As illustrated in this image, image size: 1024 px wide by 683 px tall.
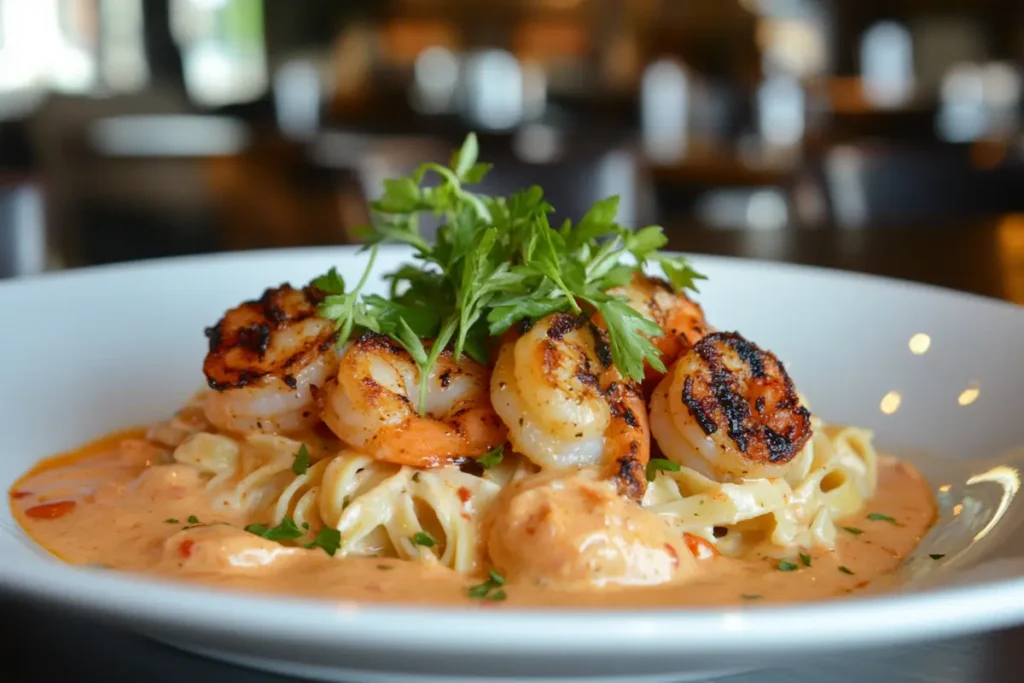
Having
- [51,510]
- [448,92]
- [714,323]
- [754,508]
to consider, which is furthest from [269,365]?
[448,92]

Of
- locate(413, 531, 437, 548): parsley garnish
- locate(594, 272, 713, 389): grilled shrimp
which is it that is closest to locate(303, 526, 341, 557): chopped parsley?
locate(413, 531, 437, 548): parsley garnish

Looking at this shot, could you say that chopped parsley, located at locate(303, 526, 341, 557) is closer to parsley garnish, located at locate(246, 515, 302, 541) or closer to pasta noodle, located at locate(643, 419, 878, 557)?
parsley garnish, located at locate(246, 515, 302, 541)

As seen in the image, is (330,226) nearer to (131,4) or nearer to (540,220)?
(540,220)

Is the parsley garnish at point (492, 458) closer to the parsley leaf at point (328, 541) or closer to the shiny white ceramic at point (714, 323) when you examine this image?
the parsley leaf at point (328, 541)

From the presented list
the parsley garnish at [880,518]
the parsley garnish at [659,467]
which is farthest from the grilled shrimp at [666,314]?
the parsley garnish at [880,518]

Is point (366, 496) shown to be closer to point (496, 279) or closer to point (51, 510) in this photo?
point (496, 279)

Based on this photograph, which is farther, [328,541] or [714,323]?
[714,323]

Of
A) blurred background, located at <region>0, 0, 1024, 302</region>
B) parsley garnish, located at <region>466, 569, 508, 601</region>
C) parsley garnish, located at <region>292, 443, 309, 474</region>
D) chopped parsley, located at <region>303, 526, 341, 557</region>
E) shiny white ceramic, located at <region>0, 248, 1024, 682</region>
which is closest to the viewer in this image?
shiny white ceramic, located at <region>0, 248, 1024, 682</region>
